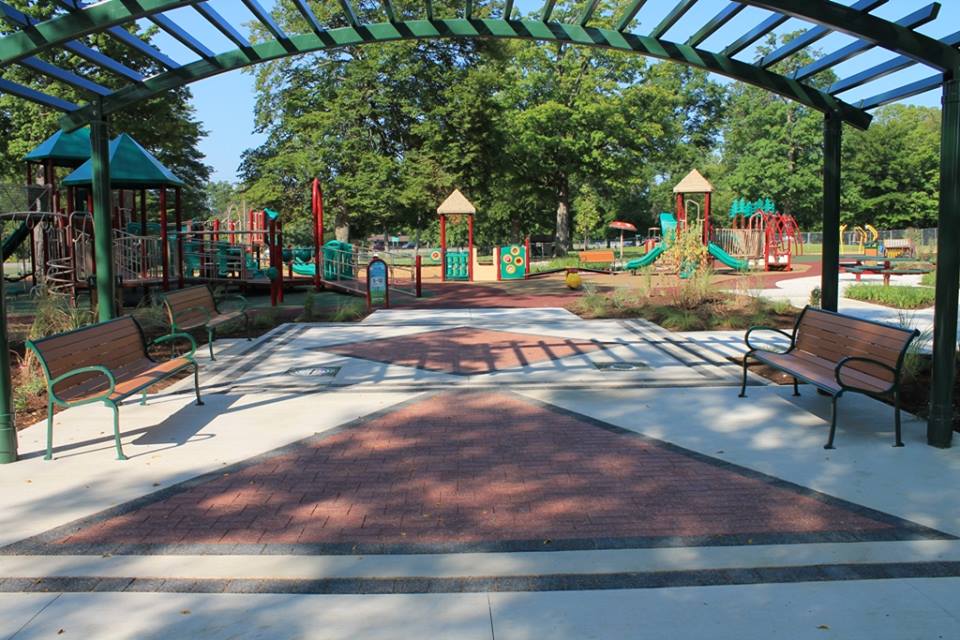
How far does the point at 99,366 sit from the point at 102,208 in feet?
9.42

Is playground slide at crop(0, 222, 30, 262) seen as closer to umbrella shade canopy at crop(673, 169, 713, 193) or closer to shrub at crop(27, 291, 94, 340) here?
shrub at crop(27, 291, 94, 340)

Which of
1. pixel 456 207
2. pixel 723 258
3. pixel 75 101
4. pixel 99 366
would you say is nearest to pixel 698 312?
pixel 99 366

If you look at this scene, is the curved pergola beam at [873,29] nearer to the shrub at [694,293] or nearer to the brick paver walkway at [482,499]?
the brick paver walkway at [482,499]

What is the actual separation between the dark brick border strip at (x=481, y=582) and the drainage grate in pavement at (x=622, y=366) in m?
5.57

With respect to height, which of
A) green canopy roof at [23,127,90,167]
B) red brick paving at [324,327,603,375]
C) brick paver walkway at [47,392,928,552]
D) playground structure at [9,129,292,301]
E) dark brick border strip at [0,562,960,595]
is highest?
green canopy roof at [23,127,90,167]

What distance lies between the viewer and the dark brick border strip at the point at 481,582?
12.6 feet

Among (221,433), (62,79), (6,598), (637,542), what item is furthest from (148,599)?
(62,79)

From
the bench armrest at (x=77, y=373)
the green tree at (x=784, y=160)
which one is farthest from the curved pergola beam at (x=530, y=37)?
the green tree at (x=784, y=160)

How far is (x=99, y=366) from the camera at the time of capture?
244 inches

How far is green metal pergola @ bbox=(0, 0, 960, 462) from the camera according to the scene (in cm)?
571

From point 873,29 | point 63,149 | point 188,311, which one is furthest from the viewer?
point 63,149

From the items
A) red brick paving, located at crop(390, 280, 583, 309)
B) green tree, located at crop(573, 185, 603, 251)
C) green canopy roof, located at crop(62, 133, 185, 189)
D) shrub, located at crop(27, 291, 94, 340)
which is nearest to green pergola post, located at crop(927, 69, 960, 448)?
shrub, located at crop(27, 291, 94, 340)

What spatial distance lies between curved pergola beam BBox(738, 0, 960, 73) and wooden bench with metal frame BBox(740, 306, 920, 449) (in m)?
2.11

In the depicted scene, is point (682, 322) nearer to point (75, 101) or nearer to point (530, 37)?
point (530, 37)
